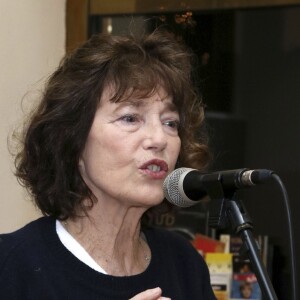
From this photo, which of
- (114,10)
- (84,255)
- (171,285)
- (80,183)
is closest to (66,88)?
(80,183)

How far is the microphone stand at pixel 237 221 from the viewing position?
1.75 meters

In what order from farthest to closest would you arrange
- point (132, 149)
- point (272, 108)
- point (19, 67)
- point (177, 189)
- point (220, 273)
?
point (272, 108)
point (220, 273)
point (19, 67)
point (132, 149)
point (177, 189)

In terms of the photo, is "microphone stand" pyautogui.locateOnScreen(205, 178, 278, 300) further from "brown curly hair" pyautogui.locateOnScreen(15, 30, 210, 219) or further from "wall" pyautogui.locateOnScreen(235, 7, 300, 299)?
"wall" pyautogui.locateOnScreen(235, 7, 300, 299)

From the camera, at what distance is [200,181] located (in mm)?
1894

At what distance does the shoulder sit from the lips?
1.20 ft

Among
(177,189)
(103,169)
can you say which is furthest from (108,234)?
(177,189)

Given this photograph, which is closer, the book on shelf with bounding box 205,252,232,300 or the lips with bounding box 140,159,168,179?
the lips with bounding box 140,159,168,179

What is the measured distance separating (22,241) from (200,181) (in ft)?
2.26

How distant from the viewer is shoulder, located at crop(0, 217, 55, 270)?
2305mm

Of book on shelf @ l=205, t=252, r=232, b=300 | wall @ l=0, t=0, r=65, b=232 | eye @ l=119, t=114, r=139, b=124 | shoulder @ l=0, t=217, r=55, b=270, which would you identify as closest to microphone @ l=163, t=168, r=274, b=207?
eye @ l=119, t=114, r=139, b=124

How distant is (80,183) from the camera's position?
2.45 metres

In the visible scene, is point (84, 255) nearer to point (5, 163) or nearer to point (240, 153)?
point (5, 163)

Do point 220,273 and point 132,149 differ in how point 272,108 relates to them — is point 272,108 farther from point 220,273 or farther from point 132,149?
point 132,149

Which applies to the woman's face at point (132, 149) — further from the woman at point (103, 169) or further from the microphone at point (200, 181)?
the microphone at point (200, 181)
